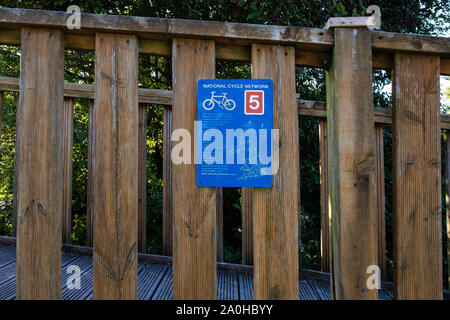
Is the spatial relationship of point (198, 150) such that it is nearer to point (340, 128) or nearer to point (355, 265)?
point (340, 128)

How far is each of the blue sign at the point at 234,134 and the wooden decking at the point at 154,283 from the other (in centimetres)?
112

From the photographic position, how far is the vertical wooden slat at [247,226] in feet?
7.70

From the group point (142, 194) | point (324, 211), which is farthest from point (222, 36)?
point (324, 211)

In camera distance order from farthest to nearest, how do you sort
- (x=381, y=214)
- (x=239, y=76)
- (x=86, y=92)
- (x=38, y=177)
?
1. (x=239, y=76)
2. (x=86, y=92)
3. (x=381, y=214)
4. (x=38, y=177)

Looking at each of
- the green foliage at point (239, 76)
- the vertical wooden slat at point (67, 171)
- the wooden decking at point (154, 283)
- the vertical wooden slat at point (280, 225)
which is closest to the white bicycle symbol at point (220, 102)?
the vertical wooden slat at point (280, 225)

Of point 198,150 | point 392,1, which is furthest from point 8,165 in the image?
point 392,1

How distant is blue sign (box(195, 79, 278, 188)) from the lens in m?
1.21

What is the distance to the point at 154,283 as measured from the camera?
2.03m

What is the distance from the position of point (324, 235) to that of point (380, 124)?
1.06 m

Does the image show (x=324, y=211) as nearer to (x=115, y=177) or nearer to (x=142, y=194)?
(x=142, y=194)

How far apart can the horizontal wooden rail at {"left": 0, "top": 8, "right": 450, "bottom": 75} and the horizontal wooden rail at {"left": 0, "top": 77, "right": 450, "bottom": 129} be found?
1003 millimetres

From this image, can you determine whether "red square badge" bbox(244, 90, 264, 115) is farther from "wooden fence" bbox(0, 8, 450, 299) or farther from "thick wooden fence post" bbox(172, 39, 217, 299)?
"thick wooden fence post" bbox(172, 39, 217, 299)

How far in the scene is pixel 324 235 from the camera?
228cm

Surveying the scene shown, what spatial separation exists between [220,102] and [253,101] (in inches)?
5.7
